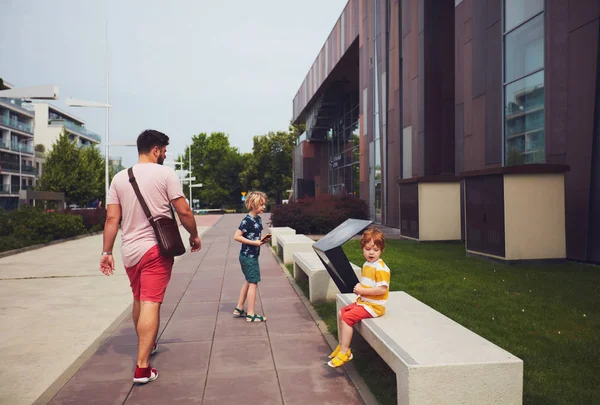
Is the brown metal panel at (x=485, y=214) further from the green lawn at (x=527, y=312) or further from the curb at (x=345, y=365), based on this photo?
the curb at (x=345, y=365)

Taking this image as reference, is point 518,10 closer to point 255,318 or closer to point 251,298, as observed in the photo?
point 251,298

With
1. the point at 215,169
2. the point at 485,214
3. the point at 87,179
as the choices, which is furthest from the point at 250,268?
the point at 215,169

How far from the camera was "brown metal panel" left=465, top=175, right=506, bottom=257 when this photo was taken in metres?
9.95

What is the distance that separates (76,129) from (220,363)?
333 ft

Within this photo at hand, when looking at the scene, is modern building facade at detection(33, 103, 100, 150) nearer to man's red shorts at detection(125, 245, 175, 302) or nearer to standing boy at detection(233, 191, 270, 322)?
standing boy at detection(233, 191, 270, 322)

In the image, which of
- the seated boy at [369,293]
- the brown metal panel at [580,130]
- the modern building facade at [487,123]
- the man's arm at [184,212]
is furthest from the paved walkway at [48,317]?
the brown metal panel at [580,130]

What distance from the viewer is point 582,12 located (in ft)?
33.8

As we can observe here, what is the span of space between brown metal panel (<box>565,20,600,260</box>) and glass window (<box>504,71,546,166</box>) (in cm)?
98

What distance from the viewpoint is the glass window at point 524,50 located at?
459 inches

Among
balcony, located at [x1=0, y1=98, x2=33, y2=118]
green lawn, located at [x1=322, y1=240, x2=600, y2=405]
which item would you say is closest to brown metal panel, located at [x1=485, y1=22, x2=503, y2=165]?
green lawn, located at [x1=322, y1=240, x2=600, y2=405]

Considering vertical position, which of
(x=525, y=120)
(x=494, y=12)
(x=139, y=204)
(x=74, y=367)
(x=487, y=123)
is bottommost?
(x=74, y=367)

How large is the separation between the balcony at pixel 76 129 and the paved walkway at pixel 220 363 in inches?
3526

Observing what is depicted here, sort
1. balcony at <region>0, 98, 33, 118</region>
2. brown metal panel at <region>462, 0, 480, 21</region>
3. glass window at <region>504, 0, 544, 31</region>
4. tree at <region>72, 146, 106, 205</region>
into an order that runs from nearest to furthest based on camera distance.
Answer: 1. glass window at <region>504, 0, 544, 31</region>
2. brown metal panel at <region>462, 0, 480, 21</region>
3. tree at <region>72, 146, 106, 205</region>
4. balcony at <region>0, 98, 33, 118</region>

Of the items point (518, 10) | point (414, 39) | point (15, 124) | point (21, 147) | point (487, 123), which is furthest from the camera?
point (21, 147)
